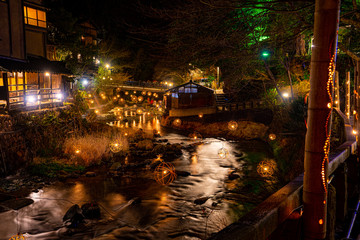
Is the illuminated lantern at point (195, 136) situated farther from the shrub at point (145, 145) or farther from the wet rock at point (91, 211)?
the wet rock at point (91, 211)

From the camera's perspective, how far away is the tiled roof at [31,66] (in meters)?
18.0

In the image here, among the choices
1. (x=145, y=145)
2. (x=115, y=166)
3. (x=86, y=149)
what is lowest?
(x=115, y=166)

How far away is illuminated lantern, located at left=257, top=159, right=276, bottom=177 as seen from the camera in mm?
17188

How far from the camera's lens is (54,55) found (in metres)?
30.4

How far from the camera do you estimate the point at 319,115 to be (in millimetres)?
4027

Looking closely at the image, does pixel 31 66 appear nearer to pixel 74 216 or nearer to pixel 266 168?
pixel 74 216

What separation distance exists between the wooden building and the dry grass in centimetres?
383

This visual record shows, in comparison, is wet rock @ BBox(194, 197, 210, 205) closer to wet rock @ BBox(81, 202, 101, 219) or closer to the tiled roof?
wet rock @ BBox(81, 202, 101, 219)

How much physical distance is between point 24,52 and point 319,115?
21230 mm

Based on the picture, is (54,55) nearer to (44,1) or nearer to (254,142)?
(44,1)

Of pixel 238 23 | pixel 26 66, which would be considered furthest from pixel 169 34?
pixel 26 66

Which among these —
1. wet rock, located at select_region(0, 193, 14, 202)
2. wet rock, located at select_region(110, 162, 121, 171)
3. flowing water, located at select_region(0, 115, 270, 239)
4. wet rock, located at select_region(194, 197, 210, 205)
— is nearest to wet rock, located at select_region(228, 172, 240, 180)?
flowing water, located at select_region(0, 115, 270, 239)

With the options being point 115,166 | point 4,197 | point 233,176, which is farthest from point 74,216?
point 233,176

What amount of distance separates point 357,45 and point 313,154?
47.3ft
